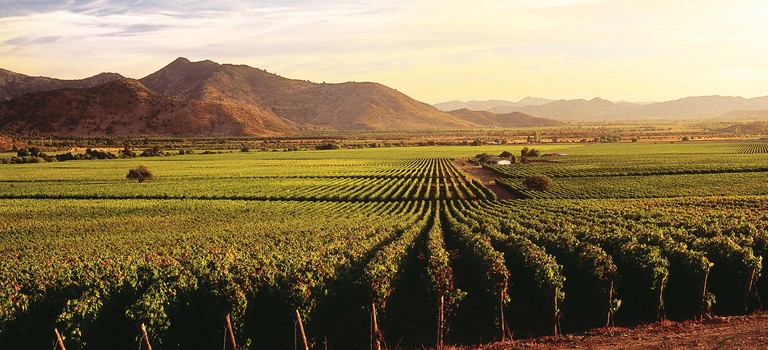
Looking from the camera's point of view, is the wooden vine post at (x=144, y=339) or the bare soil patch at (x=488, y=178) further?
the bare soil patch at (x=488, y=178)

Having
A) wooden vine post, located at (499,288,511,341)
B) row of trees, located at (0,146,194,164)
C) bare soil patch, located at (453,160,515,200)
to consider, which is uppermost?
row of trees, located at (0,146,194,164)

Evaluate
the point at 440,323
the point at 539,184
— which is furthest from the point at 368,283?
the point at 539,184

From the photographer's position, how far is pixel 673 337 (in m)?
13.5

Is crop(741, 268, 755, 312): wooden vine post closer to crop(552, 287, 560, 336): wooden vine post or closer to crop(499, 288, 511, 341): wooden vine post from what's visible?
crop(552, 287, 560, 336): wooden vine post

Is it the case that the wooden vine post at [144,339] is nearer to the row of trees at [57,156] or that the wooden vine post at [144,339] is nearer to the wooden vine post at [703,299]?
Answer: the wooden vine post at [703,299]

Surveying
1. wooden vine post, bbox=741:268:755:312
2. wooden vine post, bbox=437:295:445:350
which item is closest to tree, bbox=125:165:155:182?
wooden vine post, bbox=437:295:445:350

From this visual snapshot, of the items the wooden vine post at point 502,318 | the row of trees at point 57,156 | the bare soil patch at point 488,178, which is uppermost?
the row of trees at point 57,156

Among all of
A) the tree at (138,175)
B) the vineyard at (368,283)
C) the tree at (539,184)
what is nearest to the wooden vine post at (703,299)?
the vineyard at (368,283)

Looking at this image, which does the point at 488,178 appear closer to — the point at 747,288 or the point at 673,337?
the point at 747,288

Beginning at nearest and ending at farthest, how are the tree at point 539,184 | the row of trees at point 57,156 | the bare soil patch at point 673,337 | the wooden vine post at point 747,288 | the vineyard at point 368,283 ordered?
the bare soil patch at point 673,337, the vineyard at point 368,283, the wooden vine post at point 747,288, the tree at point 539,184, the row of trees at point 57,156

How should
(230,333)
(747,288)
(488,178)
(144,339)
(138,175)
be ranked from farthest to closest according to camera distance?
(488,178)
(138,175)
(747,288)
(230,333)
(144,339)

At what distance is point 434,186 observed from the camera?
6869 centimetres

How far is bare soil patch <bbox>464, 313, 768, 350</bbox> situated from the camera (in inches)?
497

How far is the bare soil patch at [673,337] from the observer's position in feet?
41.4
